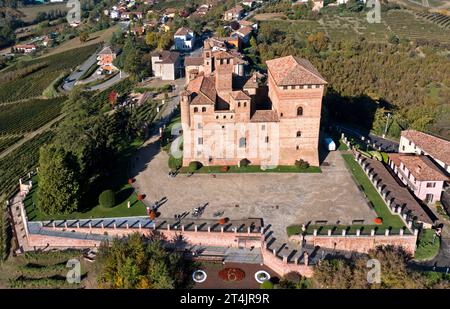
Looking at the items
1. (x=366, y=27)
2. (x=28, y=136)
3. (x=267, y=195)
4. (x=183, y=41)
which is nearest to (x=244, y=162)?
(x=267, y=195)

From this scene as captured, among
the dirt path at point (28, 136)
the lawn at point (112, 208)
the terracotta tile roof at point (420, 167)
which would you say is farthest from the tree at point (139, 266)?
the dirt path at point (28, 136)

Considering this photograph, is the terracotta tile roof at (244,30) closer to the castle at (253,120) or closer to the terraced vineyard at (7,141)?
the castle at (253,120)

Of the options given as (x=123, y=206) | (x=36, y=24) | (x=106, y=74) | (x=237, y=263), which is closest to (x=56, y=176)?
(x=123, y=206)

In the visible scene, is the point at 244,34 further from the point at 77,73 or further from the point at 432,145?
the point at 432,145

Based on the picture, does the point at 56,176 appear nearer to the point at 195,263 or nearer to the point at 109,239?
the point at 109,239

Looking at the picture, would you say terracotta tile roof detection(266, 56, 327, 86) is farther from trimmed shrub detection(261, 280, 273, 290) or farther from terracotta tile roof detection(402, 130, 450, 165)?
trimmed shrub detection(261, 280, 273, 290)

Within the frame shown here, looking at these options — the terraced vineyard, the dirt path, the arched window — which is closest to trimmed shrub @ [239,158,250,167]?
the arched window
